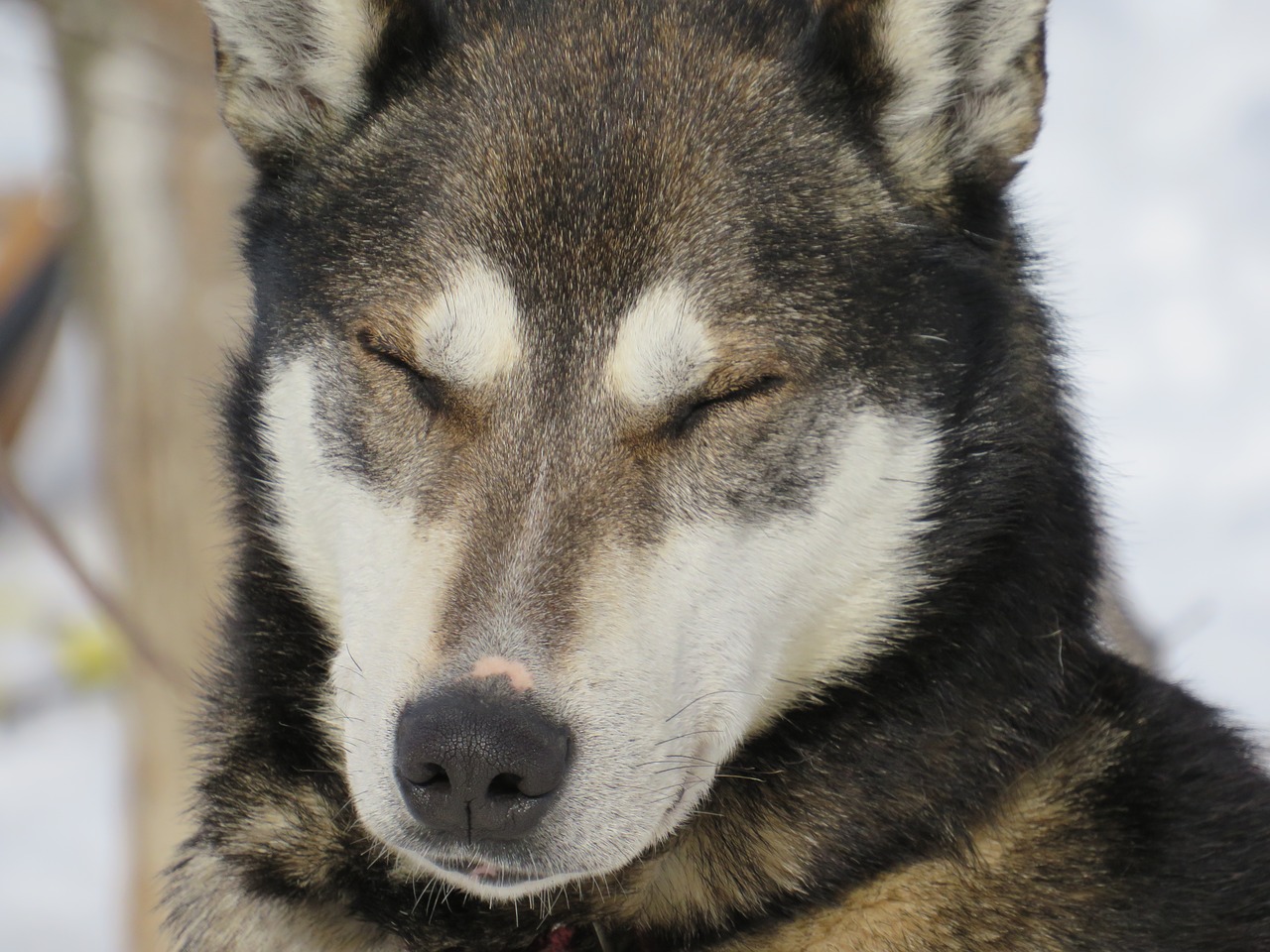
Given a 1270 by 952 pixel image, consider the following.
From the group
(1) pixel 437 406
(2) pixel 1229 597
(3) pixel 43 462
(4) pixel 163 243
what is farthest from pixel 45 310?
(1) pixel 437 406

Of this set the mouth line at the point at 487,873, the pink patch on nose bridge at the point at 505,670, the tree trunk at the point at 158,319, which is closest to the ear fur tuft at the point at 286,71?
the pink patch on nose bridge at the point at 505,670

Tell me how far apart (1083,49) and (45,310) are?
876cm

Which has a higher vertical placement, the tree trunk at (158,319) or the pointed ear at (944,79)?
the pointed ear at (944,79)

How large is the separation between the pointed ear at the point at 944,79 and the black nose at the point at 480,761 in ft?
4.12

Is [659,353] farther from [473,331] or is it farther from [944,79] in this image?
[944,79]

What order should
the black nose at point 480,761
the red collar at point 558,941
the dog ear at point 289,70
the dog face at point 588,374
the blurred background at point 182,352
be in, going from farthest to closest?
1. the blurred background at point 182,352
2. the dog ear at point 289,70
3. the red collar at point 558,941
4. the dog face at point 588,374
5. the black nose at point 480,761

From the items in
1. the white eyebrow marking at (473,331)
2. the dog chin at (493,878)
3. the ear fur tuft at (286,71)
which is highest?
the ear fur tuft at (286,71)

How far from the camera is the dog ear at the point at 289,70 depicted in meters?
2.56

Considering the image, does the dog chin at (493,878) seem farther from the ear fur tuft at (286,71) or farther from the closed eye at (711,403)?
the ear fur tuft at (286,71)

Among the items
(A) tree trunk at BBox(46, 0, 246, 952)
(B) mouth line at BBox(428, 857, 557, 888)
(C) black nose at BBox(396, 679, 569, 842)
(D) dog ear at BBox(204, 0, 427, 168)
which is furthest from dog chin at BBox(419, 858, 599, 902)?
(A) tree trunk at BBox(46, 0, 246, 952)

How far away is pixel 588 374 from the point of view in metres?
2.25

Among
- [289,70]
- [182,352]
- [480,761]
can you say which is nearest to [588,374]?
[480,761]

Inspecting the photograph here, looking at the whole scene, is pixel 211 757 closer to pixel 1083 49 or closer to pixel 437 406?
pixel 437 406

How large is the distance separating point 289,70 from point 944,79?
4.13 feet
